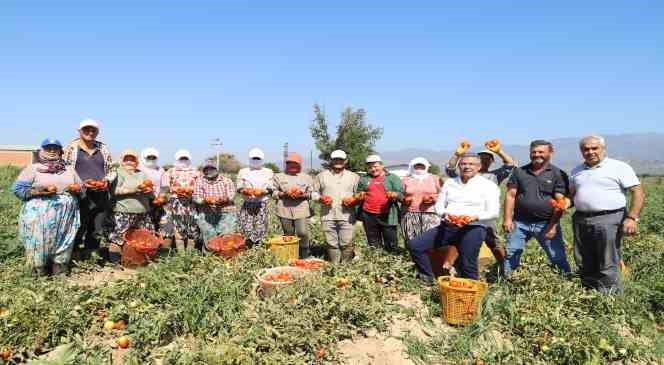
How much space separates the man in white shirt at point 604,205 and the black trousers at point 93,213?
224 inches

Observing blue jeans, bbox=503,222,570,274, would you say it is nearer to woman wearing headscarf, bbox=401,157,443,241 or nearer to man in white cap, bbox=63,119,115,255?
woman wearing headscarf, bbox=401,157,443,241

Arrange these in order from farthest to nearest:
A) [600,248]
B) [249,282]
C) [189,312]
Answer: [249,282]
[600,248]
[189,312]

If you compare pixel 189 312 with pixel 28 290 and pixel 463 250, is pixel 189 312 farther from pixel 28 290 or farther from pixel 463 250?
pixel 463 250

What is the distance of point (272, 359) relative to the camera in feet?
9.37

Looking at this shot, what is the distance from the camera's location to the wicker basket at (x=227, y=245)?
5168 millimetres

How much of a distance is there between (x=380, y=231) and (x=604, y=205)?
2740 mm

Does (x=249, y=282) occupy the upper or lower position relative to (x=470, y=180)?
lower

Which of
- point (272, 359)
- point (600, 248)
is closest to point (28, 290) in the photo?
point (272, 359)

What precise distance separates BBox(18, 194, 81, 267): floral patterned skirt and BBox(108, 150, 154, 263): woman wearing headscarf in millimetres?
536

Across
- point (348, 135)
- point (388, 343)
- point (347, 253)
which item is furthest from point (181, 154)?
point (348, 135)

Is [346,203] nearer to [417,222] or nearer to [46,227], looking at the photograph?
[417,222]

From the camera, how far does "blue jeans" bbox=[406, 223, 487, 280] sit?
407 centimetres

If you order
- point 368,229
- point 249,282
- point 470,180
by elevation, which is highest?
point 470,180

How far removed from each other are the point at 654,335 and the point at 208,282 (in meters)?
4.17
